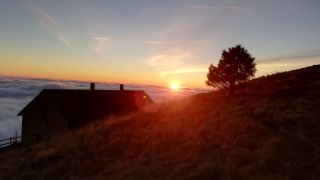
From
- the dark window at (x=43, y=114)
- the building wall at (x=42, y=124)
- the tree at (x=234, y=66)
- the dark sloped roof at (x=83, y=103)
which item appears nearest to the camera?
the tree at (x=234, y=66)

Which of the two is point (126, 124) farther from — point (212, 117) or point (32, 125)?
point (32, 125)

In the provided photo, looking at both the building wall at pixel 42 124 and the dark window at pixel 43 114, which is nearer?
the building wall at pixel 42 124

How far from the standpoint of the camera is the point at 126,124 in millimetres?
24188

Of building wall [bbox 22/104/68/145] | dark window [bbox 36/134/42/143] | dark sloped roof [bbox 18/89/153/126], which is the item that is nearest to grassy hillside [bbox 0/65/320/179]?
dark sloped roof [bbox 18/89/153/126]

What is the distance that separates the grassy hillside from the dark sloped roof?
16.5 meters

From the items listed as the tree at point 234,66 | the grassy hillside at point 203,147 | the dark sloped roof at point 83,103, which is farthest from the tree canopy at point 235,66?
the dark sloped roof at point 83,103

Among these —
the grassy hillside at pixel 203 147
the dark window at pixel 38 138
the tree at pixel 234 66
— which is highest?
the tree at pixel 234 66

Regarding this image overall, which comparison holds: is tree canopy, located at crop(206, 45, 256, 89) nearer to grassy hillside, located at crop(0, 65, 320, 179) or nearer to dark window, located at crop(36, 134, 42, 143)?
grassy hillside, located at crop(0, 65, 320, 179)

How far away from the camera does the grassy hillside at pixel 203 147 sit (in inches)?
493

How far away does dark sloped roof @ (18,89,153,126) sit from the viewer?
39.8 m

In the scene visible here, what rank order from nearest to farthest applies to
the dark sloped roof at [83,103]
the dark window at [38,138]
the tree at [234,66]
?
the tree at [234,66]
the dark sloped roof at [83,103]
the dark window at [38,138]

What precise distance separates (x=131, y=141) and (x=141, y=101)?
31.4 m

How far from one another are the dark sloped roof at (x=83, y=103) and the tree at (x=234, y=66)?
16.9 meters

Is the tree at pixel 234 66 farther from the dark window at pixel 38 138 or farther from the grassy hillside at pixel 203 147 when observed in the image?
the dark window at pixel 38 138
